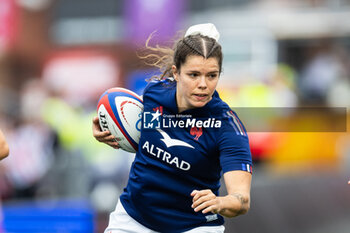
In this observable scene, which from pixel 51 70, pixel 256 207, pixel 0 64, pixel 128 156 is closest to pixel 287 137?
pixel 128 156

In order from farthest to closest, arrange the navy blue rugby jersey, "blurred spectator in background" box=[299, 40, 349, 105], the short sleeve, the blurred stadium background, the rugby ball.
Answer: "blurred spectator in background" box=[299, 40, 349, 105]
the blurred stadium background
the rugby ball
the navy blue rugby jersey
the short sleeve

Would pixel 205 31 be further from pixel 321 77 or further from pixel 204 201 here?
pixel 321 77

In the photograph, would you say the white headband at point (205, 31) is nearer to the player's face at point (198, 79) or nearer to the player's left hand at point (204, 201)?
the player's face at point (198, 79)

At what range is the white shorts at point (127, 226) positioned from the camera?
4.38m

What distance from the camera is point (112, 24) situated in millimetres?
27516

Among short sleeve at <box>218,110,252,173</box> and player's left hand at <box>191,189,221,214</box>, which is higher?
short sleeve at <box>218,110,252,173</box>

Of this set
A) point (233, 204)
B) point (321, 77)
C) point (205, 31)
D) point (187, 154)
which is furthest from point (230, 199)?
point (321, 77)

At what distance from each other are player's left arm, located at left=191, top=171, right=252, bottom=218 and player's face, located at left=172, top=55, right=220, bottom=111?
19.6 inches

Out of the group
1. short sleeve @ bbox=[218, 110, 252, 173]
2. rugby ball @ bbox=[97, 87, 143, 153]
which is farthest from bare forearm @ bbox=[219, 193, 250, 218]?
rugby ball @ bbox=[97, 87, 143, 153]

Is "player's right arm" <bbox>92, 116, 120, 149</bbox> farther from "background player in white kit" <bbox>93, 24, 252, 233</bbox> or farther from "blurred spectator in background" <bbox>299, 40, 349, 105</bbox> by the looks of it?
"blurred spectator in background" <bbox>299, 40, 349, 105</bbox>

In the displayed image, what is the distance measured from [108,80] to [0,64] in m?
5.50

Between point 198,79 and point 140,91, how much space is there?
1148cm

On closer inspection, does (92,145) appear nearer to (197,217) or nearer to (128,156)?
(128,156)

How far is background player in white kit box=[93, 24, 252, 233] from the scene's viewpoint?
4055mm
